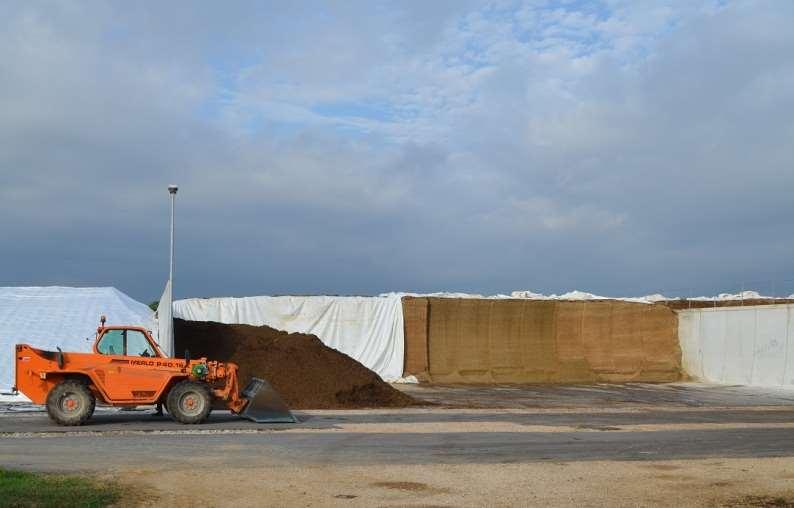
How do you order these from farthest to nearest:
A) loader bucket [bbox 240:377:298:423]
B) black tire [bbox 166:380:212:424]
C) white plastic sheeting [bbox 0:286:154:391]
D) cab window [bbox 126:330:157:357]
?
1. white plastic sheeting [bbox 0:286:154:391]
2. loader bucket [bbox 240:377:298:423]
3. cab window [bbox 126:330:157:357]
4. black tire [bbox 166:380:212:424]

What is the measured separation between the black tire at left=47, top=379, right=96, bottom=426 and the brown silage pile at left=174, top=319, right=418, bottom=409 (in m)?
7.69

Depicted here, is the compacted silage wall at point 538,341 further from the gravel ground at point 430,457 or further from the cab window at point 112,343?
the cab window at point 112,343

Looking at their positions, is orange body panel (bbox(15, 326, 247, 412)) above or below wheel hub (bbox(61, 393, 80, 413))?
above

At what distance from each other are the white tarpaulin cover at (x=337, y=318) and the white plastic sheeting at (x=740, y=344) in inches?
551

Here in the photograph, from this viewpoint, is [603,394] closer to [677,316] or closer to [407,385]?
[407,385]

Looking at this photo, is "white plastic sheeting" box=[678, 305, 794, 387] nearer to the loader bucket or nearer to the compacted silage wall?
the compacted silage wall

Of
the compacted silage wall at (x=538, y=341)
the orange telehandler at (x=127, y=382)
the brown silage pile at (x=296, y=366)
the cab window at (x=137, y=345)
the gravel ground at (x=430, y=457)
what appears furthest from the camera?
the compacted silage wall at (x=538, y=341)

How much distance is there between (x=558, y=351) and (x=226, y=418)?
2325 centimetres

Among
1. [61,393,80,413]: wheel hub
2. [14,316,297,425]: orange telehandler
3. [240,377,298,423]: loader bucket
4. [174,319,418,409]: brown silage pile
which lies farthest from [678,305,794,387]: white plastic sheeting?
[61,393,80,413]: wheel hub

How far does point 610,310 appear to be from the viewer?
42.0 m

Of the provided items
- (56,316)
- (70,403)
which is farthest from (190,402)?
(56,316)

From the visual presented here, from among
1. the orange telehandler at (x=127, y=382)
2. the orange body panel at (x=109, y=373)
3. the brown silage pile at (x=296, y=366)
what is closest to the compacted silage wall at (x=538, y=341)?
the brown silage pile at (x=296, y=366)

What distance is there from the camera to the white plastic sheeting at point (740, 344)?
37.1 meters

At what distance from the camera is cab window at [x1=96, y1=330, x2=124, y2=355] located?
19.2 metres
